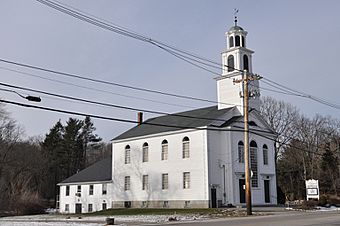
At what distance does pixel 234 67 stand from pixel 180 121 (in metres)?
9.03

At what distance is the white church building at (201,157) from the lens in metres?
48.1

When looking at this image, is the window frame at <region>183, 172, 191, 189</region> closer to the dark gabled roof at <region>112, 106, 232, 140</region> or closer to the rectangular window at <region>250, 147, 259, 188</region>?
the dark gabled roof at <region>112, 106, 232, 140</region>

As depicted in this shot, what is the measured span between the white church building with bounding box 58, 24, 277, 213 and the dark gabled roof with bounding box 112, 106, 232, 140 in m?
0.05

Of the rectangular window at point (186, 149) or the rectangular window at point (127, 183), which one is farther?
the rectangular window at point (127, 183)

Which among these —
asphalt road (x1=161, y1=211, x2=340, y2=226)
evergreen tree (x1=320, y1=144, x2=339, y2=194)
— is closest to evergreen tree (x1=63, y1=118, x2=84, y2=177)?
evergreen tree (x1=320, y1=144, x2=339, y2=194)

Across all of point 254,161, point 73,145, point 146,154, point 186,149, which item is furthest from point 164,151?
point 73,145

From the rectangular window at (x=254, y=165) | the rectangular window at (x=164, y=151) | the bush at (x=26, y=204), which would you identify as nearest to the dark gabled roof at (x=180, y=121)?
the rectangular window at (x=164, y=151)

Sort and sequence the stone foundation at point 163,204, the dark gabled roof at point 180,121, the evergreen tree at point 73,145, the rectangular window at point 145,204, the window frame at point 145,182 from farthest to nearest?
1. the evergreen tree at point 73,145
2. the window frame at point 145,182
3. the rectangular window at point 145,204
4. the dark gabled roof at point 180,121
5. the stone foundation at point 163,204

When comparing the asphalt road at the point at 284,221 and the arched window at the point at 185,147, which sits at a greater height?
the arched window at the point at 185,147

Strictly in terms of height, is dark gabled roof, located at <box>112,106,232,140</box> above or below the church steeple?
below

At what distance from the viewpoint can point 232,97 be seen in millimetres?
52469

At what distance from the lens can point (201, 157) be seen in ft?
158

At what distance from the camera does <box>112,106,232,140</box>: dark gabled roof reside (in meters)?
50.1

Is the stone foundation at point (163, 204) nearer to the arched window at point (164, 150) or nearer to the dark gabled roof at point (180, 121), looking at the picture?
the arched window at point (164, 150)
